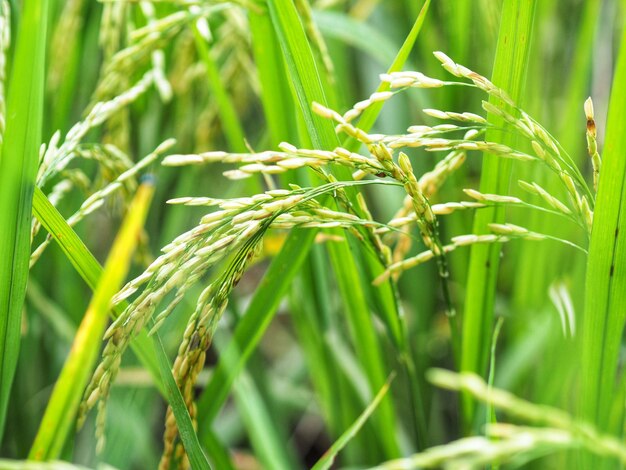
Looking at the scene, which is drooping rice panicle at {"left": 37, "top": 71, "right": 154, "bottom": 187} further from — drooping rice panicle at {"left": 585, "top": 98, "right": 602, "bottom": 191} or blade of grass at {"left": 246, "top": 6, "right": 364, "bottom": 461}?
drooping rice panicle at {"left": 585, "top": 98, "right": 602, "bottom": 191}

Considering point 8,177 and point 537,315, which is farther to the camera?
point 537,315

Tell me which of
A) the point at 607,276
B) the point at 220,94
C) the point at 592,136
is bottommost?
the point at 607,276

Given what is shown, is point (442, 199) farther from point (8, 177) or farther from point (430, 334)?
point (8, 177)

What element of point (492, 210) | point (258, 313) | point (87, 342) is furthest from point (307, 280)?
point (87, 342)

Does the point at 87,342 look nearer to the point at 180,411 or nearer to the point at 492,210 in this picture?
the point at 180,411

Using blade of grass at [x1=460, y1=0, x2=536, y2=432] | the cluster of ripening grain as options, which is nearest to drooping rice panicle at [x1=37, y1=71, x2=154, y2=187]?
the cluster of ripening grain

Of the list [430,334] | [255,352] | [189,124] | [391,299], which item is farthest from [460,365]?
[189,124]
